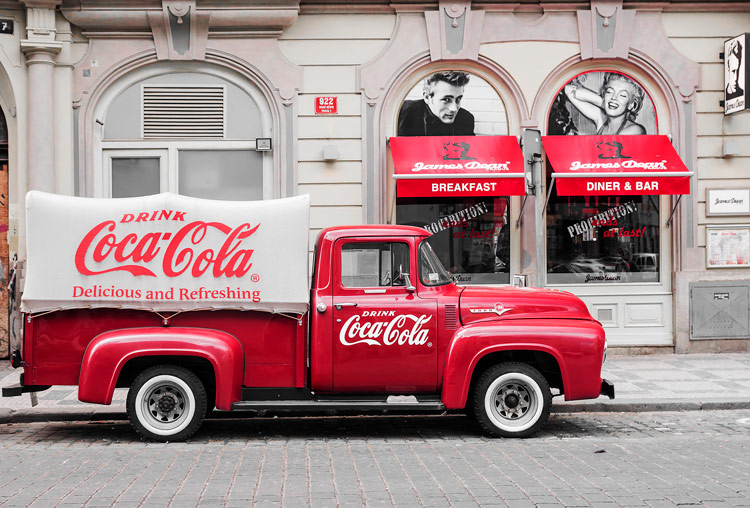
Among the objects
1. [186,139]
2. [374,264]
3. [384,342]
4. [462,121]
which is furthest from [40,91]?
[384,342]

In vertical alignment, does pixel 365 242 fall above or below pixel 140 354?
above

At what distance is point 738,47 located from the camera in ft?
41.8

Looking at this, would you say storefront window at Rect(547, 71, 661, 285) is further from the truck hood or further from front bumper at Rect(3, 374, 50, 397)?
front bumper at Rect(3, 374, 50, 397)

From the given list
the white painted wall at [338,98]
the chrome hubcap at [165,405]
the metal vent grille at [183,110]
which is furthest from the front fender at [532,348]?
the metal vent grille at [183,110]

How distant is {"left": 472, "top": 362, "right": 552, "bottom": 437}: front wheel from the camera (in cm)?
752

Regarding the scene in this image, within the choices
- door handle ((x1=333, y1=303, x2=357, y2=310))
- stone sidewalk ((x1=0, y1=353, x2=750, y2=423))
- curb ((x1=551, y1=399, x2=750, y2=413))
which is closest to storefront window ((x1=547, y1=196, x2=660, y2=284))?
stone sidewalk ((x1=0, y1=353, x2=750, y2=423))

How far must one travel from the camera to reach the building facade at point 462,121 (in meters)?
12.9

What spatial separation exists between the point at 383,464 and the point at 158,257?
2.87 metres

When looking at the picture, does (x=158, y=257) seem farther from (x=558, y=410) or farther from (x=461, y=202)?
(x=461, y=202)

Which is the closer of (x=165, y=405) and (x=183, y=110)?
(x=165, y=405)

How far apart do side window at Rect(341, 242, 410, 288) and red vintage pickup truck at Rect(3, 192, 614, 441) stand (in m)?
0.02

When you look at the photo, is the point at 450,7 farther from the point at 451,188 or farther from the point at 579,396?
the point at 579,396

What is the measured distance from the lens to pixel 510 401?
7.59 meters

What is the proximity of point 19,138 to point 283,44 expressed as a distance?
4427 millimetres
